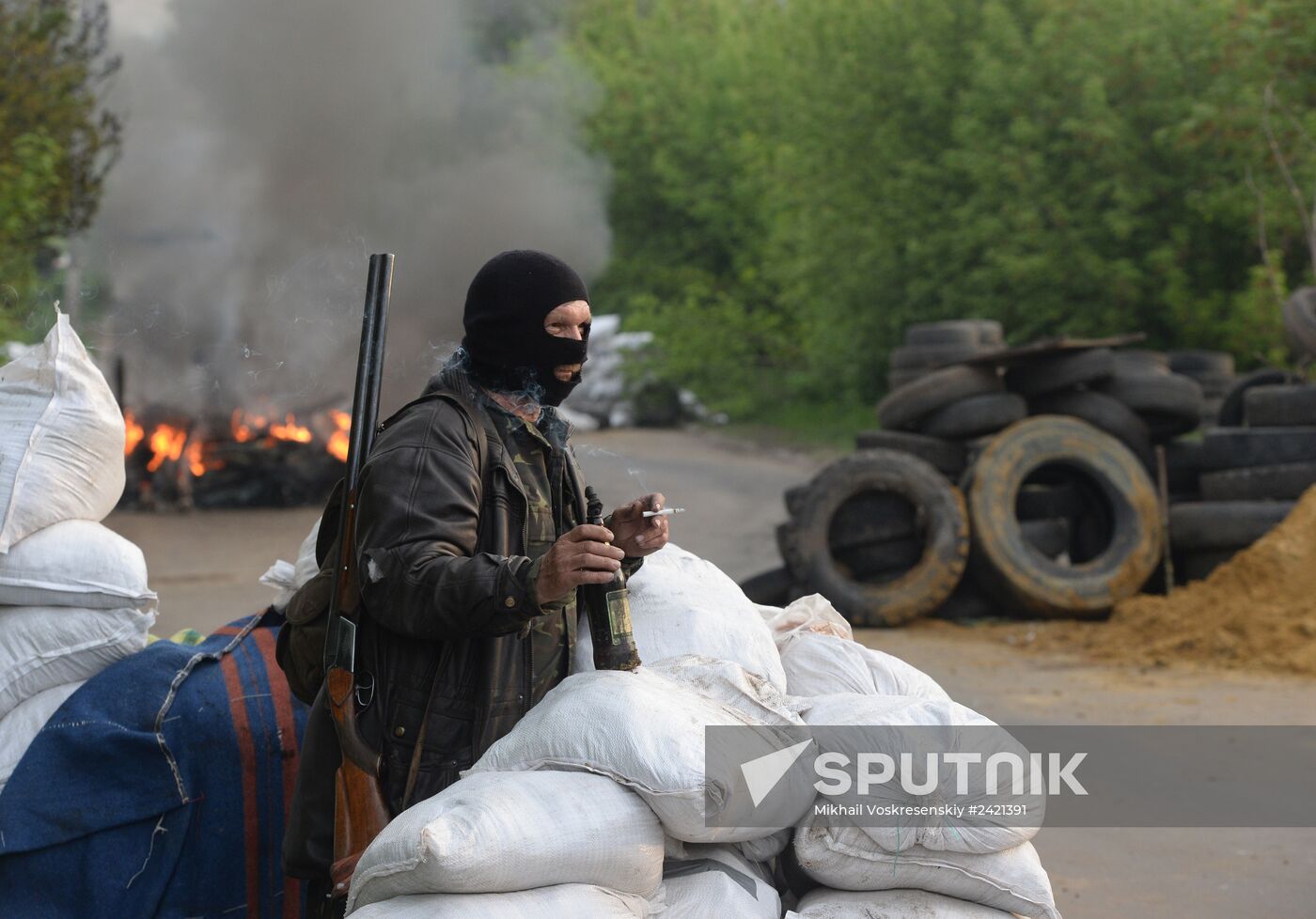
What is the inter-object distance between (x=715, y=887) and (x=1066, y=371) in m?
8.12

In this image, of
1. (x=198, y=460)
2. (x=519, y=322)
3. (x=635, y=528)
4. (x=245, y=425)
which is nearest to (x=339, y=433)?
(x=245, y=425)

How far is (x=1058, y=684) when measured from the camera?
25.0 ft

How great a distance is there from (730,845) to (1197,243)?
19.1 meters

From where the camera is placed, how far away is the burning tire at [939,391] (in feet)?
32.9

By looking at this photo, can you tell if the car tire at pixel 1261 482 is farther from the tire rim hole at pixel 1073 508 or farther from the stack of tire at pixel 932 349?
the stack of tire at pixel 932 349

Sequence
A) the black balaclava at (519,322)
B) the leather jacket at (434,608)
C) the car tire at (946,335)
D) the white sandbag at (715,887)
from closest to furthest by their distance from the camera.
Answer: the leather jacket at (434,608) < the white sandbag at (715,887) < the black balaclava at (519,322) < the car tire at (946,335)

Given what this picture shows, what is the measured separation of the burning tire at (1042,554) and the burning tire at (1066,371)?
1.43 feet

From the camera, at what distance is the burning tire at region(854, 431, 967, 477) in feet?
32.6

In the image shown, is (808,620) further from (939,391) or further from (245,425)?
(245,425)

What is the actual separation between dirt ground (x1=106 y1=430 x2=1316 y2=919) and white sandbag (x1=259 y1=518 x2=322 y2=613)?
2.56 feet

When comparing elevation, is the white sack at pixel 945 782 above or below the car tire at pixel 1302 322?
below

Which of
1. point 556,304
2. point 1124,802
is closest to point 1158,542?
point 1124,802

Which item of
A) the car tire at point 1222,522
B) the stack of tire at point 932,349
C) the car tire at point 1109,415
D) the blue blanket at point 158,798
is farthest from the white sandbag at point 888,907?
the stack of tire at point 932,349

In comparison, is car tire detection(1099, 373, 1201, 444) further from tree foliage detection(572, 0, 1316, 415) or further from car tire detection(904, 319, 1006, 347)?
tree foliage detection(572, 0, 1316, 415)
